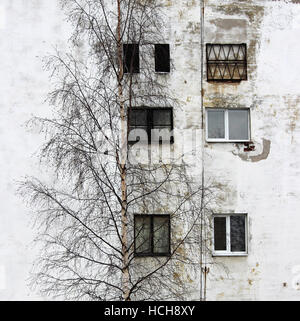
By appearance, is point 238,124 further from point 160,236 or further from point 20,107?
point 20,107

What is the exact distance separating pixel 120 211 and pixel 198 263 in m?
2.89

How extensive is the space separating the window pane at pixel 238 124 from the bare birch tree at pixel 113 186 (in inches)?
72.0

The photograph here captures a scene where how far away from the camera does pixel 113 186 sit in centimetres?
1487

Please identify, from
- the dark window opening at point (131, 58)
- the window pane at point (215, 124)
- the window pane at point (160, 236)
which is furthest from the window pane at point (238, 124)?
the window pane at point (160, 236)

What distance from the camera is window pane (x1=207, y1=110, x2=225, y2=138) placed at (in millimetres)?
16609

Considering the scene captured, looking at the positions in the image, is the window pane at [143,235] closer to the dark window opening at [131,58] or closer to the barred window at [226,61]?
the dark window opening at [131,58]

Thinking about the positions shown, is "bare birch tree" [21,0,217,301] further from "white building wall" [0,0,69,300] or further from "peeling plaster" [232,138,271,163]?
"peeling plaster" [232,138,271,163]

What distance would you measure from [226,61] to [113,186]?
495 centimetres

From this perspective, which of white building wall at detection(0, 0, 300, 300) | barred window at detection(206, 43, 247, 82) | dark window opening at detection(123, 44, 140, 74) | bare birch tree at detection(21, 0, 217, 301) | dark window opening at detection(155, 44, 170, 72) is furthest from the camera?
Result: barred window at detection(206, 43, 247, 82)

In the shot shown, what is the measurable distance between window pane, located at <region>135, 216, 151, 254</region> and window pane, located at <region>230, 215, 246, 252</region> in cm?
227

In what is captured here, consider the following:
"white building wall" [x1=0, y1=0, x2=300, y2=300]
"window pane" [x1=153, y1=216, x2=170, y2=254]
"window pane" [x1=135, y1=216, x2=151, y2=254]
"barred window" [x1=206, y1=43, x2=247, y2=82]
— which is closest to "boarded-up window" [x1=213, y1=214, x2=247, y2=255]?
"white building wall" [x1=0, y1=0, x2=300, y2=300]

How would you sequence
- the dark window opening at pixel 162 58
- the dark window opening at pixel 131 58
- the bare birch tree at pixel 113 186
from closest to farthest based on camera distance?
1. the bare birch tree at pixel 113 186
2. the dark window opening at pixel 131 58
3. the dark window opening at pixel 162 58

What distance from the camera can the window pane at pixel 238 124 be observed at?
16641 millimetres

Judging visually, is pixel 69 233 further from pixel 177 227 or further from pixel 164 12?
pixel 164 12
